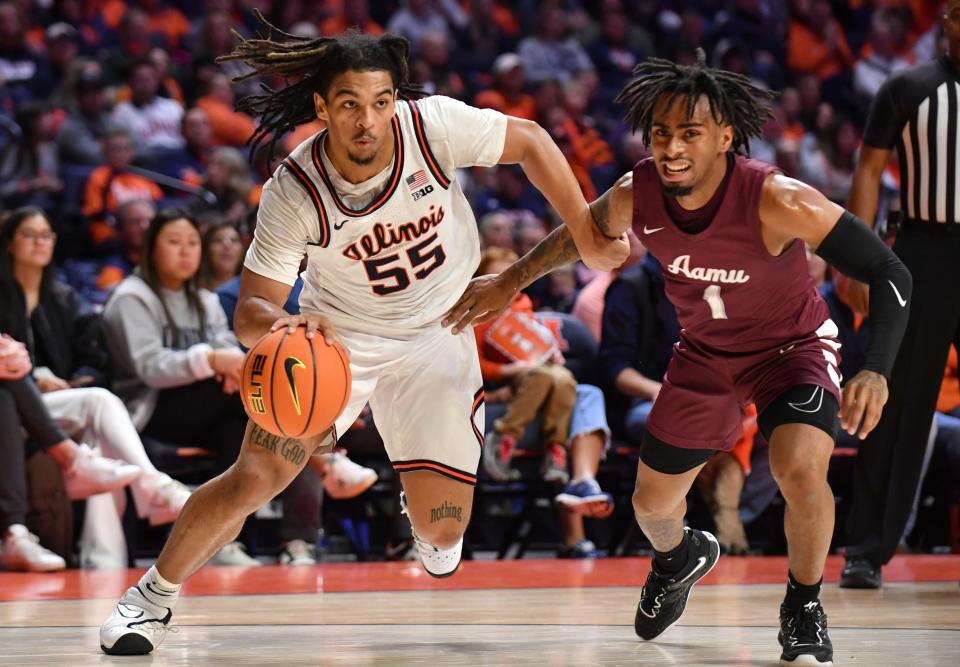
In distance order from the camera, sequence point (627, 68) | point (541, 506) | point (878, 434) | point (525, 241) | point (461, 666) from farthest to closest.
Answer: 1. point (627, 68)
2. point (525, 241)
3. point (541, 506)
4. point (878, 434)
5. point (461, 666)

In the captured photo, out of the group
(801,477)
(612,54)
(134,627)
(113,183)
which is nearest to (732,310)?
(801,477)

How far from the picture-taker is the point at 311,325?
344 cm

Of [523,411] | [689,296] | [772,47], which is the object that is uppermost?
[772,47]

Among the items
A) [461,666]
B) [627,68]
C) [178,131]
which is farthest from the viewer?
[627,68]

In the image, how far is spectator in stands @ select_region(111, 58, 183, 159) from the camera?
372 inches

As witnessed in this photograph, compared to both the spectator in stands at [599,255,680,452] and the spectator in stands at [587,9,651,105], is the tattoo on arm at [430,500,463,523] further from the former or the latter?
the spectator in stands at [587,9,651,105]

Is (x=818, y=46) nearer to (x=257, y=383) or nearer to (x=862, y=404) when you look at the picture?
(x=862, y=404)

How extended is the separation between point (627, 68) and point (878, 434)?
7.99m

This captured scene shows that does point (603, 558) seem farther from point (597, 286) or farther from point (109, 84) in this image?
point (109, 84)

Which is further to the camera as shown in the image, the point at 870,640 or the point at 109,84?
the point at 109,84

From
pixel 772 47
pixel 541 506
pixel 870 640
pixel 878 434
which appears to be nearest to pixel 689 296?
pixel 870 640

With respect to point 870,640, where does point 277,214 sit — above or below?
above

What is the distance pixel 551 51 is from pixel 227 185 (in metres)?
4.45

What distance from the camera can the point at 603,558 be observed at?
6527 millimetres
